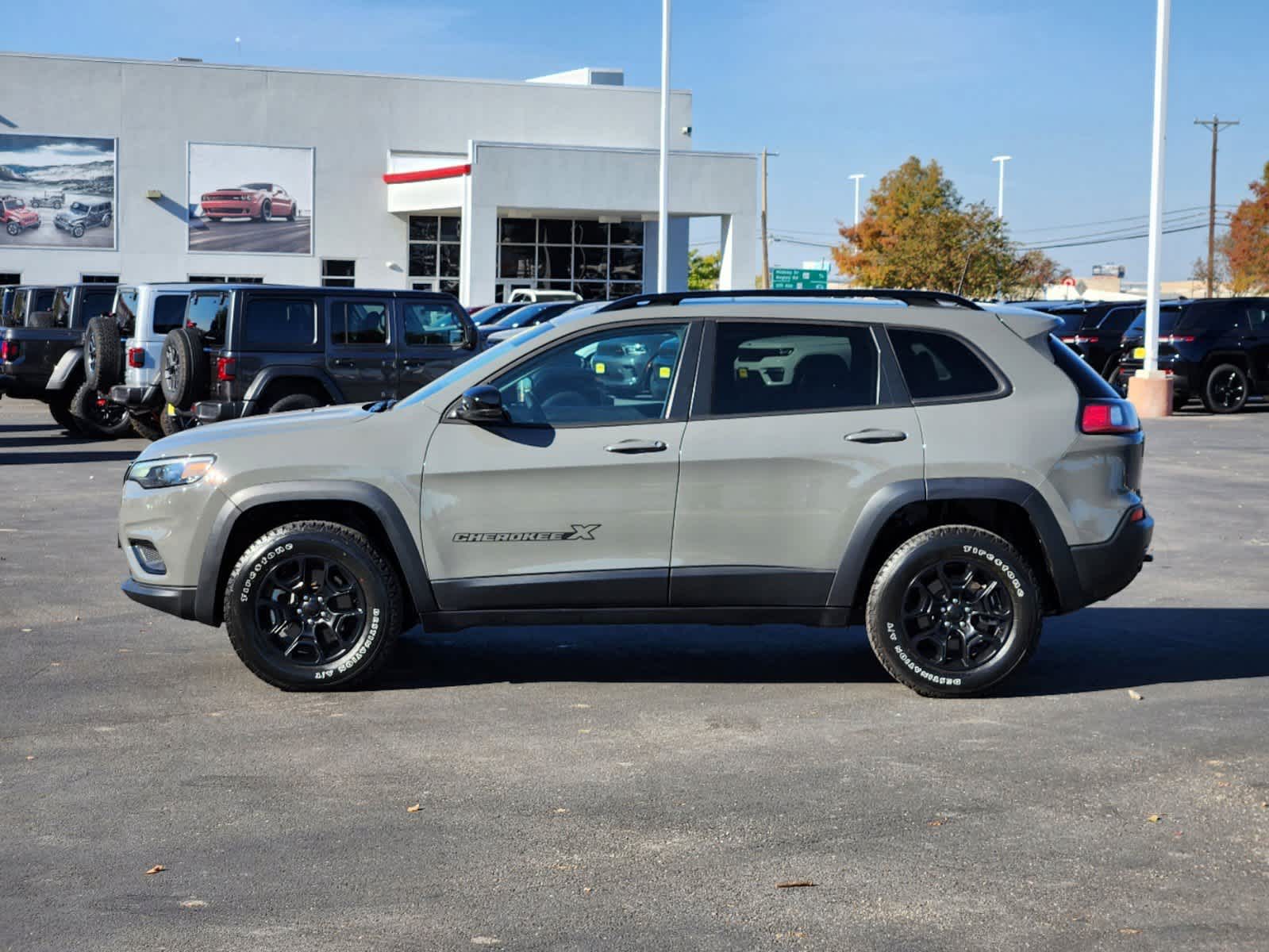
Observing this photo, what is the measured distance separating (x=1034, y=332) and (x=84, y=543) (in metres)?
7.87

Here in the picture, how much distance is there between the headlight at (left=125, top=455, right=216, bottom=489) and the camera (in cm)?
737

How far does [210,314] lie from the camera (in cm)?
1681

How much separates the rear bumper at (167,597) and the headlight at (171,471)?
0.48 meters

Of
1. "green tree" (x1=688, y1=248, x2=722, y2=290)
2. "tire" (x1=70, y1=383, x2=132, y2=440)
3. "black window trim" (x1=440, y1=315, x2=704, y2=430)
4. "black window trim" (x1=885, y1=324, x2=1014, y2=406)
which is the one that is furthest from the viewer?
"green tree" (x1=688, y1=248, x2=722, y2=290)

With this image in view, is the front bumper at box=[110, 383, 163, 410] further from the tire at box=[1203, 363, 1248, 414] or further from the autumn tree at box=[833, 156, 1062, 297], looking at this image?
the autumn tree at box=[833, 156, 1062, 297]

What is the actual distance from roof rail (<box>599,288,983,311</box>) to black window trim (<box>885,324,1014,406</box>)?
175 millimetres

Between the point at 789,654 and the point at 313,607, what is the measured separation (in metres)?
2.54

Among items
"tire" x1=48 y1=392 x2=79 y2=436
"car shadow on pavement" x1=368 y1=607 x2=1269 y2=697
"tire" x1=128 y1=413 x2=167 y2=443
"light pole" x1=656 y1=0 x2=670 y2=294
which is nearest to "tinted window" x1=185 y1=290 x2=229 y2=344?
"tire" x1=128 y1=413 x2=167 y2=443

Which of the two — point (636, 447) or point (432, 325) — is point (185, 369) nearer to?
point (432, 325)

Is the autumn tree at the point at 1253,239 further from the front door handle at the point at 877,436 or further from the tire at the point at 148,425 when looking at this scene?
the front door handle at the point at 877,436

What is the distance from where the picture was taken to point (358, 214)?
51.7 meters

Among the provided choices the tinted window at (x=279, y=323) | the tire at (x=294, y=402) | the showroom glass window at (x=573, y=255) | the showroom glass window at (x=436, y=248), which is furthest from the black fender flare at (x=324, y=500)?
the showroom glass window at (x=436, y=248)

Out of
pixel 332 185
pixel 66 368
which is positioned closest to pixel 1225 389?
pixel 66 368

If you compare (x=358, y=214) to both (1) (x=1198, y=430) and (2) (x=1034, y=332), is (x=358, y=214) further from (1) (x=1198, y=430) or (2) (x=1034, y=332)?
(2) (x=1034, y=332)
